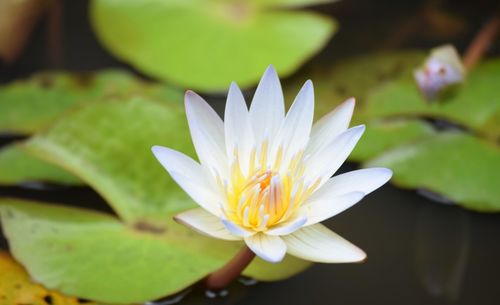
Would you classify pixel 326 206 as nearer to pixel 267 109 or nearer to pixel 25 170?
pixel 267 109

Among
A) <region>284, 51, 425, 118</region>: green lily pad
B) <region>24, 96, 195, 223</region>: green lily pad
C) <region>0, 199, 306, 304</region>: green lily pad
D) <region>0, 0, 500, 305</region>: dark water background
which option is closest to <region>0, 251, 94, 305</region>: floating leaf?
<region>0, 199, 306, 304</region>: green lily pad

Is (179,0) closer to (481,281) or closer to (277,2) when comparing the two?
(277,2)

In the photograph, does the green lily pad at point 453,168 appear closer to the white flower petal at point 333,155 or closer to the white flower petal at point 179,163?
the white flower petal at point 333,155

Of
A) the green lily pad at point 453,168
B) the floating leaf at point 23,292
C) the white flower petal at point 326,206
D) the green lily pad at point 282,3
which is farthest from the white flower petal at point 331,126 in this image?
the green lily pad at point 282,3

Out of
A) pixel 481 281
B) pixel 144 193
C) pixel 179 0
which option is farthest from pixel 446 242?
pixel 179 0

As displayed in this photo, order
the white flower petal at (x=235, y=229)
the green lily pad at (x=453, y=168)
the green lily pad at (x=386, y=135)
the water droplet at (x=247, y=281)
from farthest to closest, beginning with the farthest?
the green lily pad at (x=386, y=135), the green lily pad at (x=453, y=168), the water droplet at (x=247, y=281), the white flower petal at (x=235, y=229)

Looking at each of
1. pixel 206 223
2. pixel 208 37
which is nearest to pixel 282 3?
pixel 208 37

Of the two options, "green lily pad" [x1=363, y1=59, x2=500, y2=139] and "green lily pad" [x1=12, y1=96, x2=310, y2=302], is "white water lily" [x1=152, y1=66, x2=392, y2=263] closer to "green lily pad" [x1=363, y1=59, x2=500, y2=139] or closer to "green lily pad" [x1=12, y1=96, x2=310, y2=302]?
"green lily pad" [x1=12, y1=96, x2=310, y2=302]
